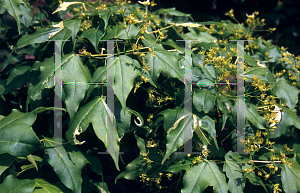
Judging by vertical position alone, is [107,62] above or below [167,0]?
below

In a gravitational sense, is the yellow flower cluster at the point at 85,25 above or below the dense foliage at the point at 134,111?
above

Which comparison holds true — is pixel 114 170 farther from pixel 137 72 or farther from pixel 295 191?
pixel 295 191

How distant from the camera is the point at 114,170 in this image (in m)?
1.74

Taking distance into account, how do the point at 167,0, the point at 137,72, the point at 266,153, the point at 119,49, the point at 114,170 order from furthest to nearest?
the point at 167,0
the point at 114,170
the point at 266,153
the point at 119,49
the point at 137,72

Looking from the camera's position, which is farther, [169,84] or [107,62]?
[169,84]

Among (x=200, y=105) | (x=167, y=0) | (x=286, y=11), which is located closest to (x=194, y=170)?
(x=200, y=105)

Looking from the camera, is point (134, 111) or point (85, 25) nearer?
point (134, 111)

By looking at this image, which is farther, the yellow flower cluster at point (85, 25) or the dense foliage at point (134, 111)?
the yellow flower cluster at point (85, 25)

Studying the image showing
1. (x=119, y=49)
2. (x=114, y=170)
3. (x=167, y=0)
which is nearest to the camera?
(x=119, y=49)

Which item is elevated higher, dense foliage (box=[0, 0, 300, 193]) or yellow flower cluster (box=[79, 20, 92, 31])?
yellow flower cluster (box=[79, 20, 92, 31])

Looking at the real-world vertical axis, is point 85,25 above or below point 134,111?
above

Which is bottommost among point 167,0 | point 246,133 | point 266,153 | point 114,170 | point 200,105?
point 114,170

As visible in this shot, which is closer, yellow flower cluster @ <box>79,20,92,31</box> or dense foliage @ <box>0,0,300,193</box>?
dense foliage @ <box>0,0,300,193</box>

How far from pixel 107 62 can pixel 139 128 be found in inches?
15.6
